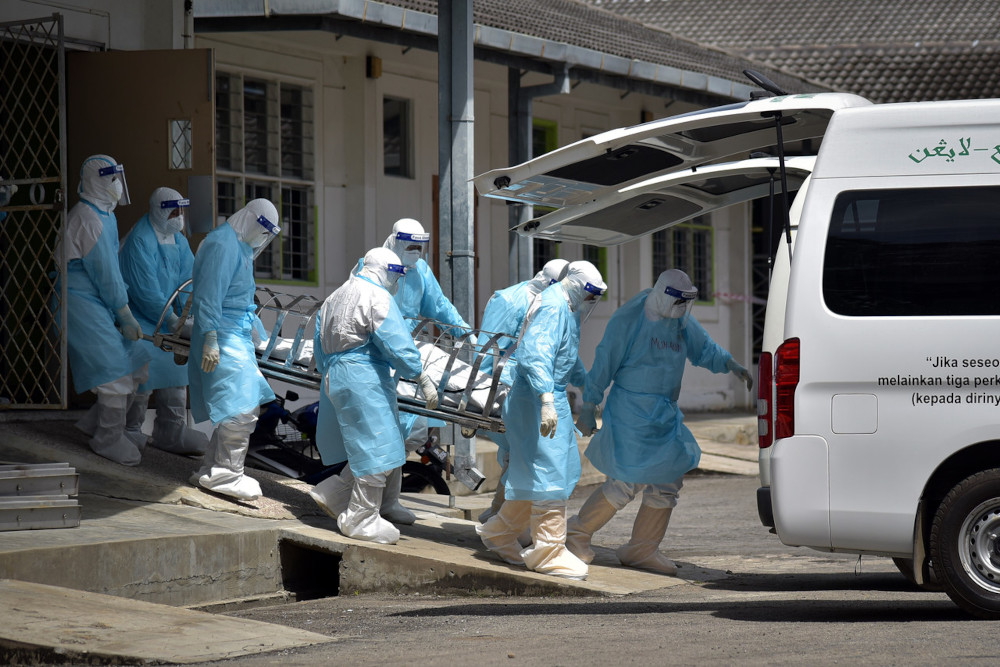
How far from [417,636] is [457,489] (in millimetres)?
5485

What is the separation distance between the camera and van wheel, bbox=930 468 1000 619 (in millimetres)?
6320

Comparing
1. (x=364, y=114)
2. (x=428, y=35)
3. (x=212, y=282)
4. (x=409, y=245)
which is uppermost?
(x=428, y=35)

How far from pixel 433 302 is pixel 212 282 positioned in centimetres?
178

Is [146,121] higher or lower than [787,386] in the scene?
higher

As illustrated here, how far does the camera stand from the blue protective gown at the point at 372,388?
27.5 ft

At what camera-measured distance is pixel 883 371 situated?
636 centimetres

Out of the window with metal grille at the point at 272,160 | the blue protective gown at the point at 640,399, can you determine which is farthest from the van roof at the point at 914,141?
the window with metal grille at the point at 272,160

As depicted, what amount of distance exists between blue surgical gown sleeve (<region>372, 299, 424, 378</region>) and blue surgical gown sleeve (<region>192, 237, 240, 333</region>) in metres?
1.12

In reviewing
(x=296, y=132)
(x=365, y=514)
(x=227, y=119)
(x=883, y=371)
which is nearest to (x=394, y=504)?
(x=365, y=514)

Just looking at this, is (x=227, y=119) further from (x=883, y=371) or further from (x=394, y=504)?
(x=883, y=371)

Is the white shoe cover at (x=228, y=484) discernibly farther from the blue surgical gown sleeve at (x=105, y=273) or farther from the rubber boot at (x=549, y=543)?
the rubber boot at (x=549, y=543)

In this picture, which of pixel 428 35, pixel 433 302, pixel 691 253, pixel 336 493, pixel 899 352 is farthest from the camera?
pixel 691 253

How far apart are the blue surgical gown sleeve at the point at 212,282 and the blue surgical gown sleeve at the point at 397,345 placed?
112 centimetres

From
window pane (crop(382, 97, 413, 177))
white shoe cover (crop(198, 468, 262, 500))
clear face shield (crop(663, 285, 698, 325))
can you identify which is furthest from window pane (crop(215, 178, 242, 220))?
clear face shield (crop(663, 285, 698, 325))
